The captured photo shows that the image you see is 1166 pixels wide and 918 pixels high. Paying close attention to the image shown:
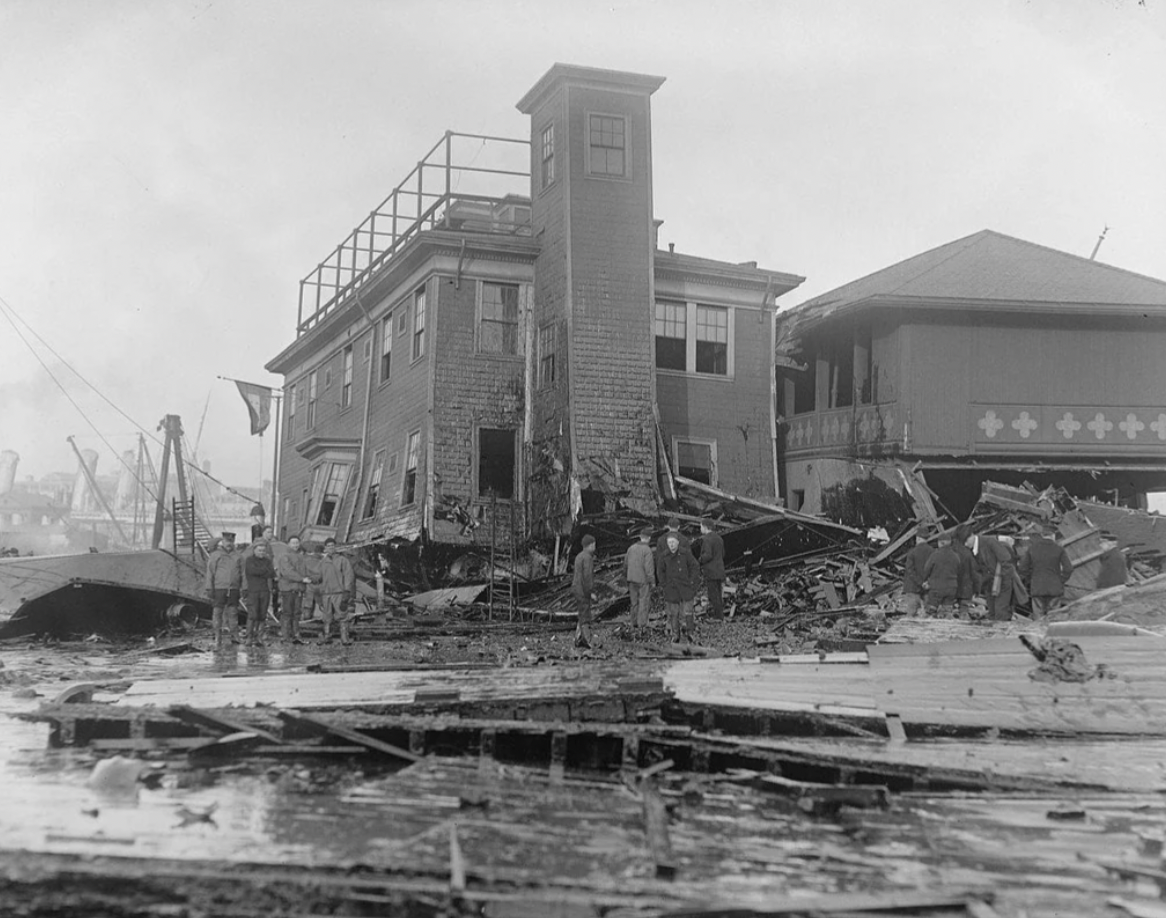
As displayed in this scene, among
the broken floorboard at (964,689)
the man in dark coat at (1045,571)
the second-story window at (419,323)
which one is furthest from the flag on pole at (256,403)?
the broken floorboard at (964,689)

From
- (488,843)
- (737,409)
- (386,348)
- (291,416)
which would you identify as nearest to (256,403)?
(291,416)

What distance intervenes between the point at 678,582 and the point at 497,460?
36.4ft

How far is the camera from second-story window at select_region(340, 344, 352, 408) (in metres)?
33.8

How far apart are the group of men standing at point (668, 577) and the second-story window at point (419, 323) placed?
417 inches

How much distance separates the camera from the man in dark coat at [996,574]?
18016 millimetres

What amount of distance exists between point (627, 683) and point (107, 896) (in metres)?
5.21

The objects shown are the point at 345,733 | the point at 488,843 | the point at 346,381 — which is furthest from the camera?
the point at 346,381

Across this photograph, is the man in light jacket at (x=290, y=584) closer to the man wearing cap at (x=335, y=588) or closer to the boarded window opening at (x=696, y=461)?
the man wearing cap at (x=335, y=588)

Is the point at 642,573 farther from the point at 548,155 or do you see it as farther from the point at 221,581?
the point at 548,155

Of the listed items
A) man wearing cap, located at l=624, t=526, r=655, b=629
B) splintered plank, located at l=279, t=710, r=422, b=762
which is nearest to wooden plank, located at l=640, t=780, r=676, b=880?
splintered plank, located at l=279, t=710, r=422, b=762

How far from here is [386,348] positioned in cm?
3089

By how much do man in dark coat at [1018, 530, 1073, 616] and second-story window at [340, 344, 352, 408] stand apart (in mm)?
20813

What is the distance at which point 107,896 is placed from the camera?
5.58m

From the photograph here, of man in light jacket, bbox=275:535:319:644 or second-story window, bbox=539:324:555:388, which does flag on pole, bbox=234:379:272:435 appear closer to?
second-story window, bbox=539:324:555:388
